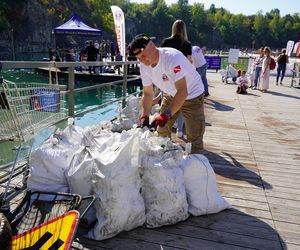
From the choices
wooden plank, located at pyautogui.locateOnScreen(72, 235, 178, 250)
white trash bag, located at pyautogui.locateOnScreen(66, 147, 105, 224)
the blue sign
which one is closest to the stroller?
the blue sign

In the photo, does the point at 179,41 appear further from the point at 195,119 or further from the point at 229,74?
the point at 229,74

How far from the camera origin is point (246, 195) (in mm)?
3385

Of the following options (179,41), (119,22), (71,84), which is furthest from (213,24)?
(71,84)

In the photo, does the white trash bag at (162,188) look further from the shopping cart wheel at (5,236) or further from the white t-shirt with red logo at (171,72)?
the shopping cart wheel at (5,236)

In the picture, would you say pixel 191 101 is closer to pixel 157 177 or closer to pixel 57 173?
pixel 157 177

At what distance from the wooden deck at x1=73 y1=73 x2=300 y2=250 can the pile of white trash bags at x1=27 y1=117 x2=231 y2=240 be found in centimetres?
13

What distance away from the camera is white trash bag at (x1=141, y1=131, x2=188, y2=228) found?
2590mm

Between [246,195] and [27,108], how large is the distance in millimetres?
2244

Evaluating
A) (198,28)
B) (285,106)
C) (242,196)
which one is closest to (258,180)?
(242,196)

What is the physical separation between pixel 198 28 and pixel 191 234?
14483 cm

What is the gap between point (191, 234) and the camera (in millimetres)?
2590

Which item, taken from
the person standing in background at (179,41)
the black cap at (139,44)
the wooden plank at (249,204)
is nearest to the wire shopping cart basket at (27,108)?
the black cap at (139,44)

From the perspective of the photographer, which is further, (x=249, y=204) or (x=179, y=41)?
(x=179, y=41)

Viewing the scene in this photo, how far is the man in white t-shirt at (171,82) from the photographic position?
2881 millimetres
